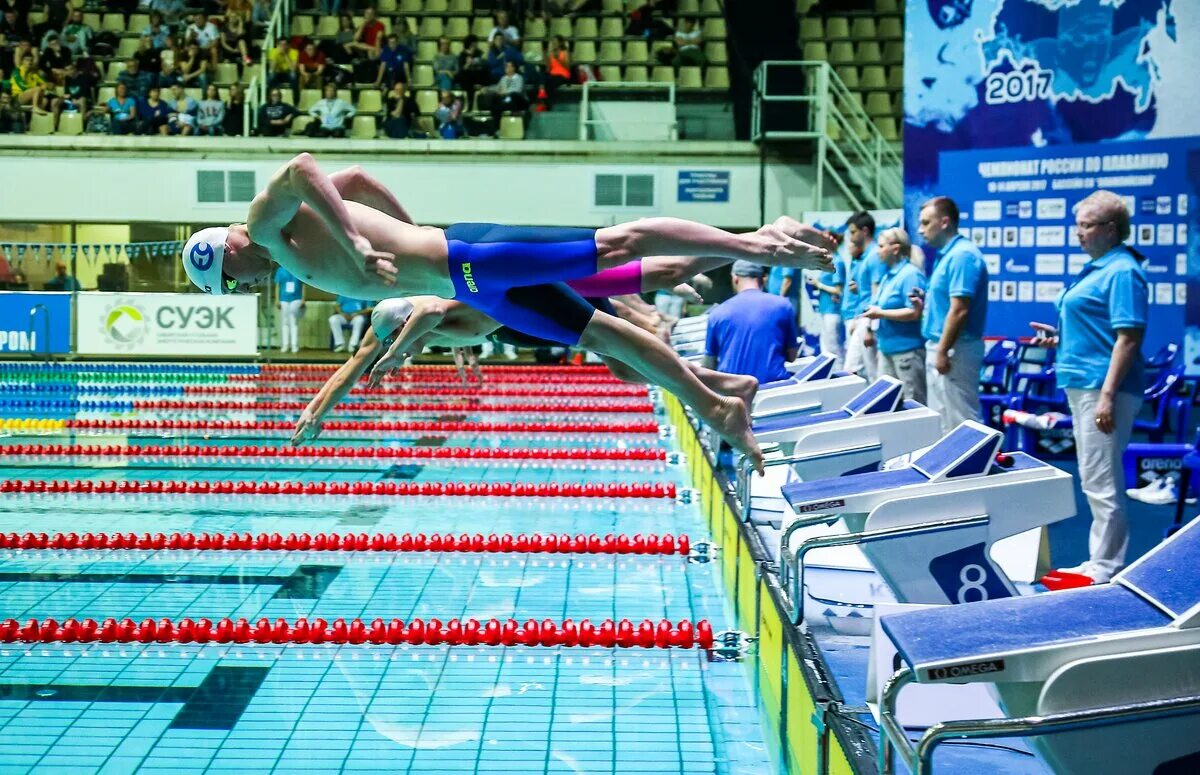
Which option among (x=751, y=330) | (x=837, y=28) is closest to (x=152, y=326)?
(x=751, y=330)

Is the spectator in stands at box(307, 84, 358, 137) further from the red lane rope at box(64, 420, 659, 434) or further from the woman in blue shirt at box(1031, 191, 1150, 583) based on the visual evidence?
the woman in blue shirt at box(1031, 191, 1150, 583)

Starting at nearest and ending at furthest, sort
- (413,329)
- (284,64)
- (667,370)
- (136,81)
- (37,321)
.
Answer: (667,370) < (413,329) < (37,321) < (136,81) < (284,64)

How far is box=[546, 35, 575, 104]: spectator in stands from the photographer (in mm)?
17391

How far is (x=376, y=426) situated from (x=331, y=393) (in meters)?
4.64

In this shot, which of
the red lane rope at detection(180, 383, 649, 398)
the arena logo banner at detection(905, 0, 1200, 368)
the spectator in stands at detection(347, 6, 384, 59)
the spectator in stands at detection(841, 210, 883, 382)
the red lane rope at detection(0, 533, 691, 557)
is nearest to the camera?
the red lane rope at detection(0, 533, 691, 557)

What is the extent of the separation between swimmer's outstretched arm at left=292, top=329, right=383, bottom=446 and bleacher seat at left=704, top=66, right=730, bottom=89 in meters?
12.9

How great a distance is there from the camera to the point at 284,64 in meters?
17.4

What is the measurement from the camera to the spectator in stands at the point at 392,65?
17.6 metres

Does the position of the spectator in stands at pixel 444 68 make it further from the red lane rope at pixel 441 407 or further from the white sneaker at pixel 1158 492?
the white sneaker at pixel 1158 492

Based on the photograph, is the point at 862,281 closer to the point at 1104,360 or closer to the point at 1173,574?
the point at 1104,360

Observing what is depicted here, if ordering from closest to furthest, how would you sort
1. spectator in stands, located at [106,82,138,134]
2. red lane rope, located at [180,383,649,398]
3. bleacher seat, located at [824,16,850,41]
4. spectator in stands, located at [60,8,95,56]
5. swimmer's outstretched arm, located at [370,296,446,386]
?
1. swimmer's outstretched arm, located at [370,296,446,386]
2. red lane rope, located at [180,383,649,398]
3. spectator in stands, located at [106,82,138,134]
4. spectator in stands, located at [60,8,95,56]
5. bleacher seat, located at [824,16,850,41]

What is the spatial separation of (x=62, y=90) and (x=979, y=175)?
12934mm

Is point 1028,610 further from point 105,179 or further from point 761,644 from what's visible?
point 105,179

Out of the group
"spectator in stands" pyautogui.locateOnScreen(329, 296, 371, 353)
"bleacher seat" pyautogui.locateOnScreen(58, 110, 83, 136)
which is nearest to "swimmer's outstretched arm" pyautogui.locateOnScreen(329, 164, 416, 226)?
"spectator in stands" pyautogui.locateOnScreen(329, 296, 371, 353)
